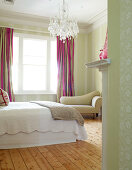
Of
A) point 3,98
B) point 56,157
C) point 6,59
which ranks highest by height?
point 6,59

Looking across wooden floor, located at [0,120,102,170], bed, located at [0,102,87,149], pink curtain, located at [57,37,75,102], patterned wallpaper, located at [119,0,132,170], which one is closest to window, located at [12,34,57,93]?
pink curtain, located at [57,37,75,102]

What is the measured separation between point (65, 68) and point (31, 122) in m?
3.92

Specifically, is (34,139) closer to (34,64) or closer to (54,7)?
(34,64)

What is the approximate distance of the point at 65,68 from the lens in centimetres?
677

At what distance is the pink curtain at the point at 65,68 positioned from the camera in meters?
6.67

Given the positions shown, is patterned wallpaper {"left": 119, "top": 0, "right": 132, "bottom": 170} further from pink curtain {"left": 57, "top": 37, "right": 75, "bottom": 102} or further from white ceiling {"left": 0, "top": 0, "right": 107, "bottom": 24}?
pink curtain {"left": 57, "top": 37, "right": 75, "bottom": 102}

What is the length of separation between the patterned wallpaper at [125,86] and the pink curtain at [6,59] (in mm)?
5247

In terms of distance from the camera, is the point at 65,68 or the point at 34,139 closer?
the point at 34,139

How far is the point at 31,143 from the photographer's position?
3.09 meters

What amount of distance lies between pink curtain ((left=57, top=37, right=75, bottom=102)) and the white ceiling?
3.51 feet

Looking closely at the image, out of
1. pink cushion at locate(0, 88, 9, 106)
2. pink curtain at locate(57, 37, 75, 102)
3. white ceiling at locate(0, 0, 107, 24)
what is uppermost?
white ceiling at locate(0, 0, 107, 24)

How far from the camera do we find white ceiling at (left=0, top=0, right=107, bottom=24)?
206 inches

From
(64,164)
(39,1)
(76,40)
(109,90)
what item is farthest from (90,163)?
(76,40)

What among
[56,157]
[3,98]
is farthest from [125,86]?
[3,98]
